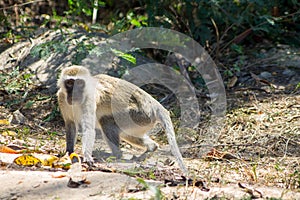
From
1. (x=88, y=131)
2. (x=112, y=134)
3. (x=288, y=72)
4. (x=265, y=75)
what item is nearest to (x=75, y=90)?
(x=88, y=131)

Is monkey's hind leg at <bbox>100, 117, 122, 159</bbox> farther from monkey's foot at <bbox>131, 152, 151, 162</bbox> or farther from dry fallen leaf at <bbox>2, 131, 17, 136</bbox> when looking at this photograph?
dry fallen leaf at <bbox>2, 131, 17, 136</bbox>

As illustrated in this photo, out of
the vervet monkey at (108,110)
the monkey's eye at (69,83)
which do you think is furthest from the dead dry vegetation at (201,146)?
the monkey's eye at (69,83)

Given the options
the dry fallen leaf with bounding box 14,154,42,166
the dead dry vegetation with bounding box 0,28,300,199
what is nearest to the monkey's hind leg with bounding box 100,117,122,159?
the dead dry vegetation with bounding box 0,28,300,199

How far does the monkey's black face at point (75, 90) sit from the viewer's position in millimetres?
5477

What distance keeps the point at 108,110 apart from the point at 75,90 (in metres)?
0.52

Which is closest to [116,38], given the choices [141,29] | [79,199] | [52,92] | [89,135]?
[141,29]

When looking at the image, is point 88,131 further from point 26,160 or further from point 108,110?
point 26,160

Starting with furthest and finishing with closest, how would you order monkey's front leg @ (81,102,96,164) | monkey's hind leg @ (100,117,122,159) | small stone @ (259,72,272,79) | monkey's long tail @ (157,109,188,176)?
small stone @ (259,72,272,79) → monkey's hind leg @ (100,117,122,159) → monkey's front leg @ (81,102,96,164) → monkey's long tail @ (157,109,188,176)

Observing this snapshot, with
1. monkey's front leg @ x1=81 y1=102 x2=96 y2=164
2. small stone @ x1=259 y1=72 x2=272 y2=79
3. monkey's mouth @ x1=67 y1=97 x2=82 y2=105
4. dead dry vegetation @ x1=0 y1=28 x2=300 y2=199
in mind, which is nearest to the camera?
dead dry vegetation @ x1=0 y1=28 x2=300 y2=199

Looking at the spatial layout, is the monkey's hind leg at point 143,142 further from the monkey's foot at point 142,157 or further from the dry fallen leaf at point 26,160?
the dry fallen leaf at point 26,160

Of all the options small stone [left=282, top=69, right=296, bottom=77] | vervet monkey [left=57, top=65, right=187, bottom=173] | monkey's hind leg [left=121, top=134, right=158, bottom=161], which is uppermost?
small stone [left=282, top=69, right=296, bottom=77]

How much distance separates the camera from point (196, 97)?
756 centimetres

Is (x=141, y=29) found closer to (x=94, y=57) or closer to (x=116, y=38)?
(x=116, y=38)

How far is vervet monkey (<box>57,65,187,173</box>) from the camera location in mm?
5512
